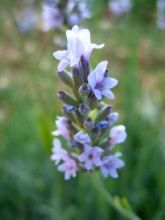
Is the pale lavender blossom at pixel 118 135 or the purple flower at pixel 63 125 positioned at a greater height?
the purple flower at pixel 63 125

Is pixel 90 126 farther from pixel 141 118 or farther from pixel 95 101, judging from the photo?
pixel 141 118

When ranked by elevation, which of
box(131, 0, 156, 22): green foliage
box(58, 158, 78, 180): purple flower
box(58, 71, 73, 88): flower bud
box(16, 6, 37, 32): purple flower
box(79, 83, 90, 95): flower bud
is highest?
box(131, 0, 156, 22): green foliage

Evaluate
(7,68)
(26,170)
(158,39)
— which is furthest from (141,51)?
(26,170)

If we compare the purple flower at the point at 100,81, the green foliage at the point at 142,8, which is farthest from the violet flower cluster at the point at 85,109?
the green foliage at the point at 142,8

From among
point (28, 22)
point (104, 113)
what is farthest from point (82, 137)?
point (28, 22)

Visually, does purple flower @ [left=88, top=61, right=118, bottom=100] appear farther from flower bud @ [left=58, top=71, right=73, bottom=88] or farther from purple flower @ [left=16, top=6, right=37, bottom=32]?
purple flower @ [left=16, top=6, right=37, bottom=32]

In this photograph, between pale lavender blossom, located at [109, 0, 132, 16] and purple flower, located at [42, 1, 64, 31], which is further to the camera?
pale lavender blossom, located at [109, 0, 132, 16]

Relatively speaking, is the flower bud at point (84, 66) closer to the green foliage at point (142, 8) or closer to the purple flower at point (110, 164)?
the purple flower at point (110, 164)

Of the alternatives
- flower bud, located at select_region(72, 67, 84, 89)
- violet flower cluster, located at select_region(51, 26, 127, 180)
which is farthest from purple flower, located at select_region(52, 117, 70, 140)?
flower bud, located at select_region(72, 67, 84, 89)

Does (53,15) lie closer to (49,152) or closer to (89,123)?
(49,152)
